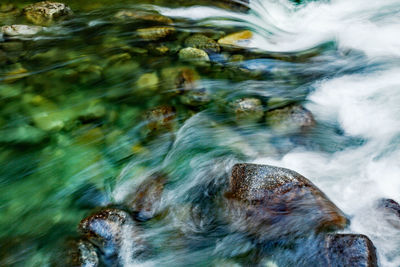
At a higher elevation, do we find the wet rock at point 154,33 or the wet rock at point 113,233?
the wet rock at point 154,33

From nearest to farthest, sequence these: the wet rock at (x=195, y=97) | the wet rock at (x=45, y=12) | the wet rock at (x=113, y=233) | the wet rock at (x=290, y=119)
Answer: the wet rock at (x=113, y=233)
the wet rock at (x=290, y=119)
the wet rock at (x=195, y=97)
the wet rock at (x=45, y=12)

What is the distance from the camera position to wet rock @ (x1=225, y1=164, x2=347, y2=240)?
10.7ft

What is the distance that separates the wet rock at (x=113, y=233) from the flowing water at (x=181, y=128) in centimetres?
11

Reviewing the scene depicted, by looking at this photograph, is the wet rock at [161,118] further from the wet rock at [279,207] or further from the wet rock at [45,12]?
the wet rock at [45,12]

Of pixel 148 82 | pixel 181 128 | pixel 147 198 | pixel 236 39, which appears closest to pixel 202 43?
pixel 236 39

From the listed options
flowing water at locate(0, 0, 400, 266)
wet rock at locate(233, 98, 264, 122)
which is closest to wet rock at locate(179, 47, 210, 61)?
flowing water at locate(0, 0, 400, 266)

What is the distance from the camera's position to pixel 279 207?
3.36 meters

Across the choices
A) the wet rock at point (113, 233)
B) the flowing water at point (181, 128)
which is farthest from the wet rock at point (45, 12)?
the wet rock at point (113, 233)

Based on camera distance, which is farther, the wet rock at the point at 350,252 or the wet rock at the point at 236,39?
the wet rock at the point at 236,39

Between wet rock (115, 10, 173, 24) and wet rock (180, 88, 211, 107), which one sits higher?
wet rock (115, 10, 173, 24)

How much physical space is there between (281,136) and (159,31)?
3481 mm

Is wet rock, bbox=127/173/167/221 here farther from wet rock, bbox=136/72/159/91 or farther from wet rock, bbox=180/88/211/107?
wet rock, bbox=136/72/159/91

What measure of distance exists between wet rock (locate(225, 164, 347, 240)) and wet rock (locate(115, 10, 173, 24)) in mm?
5045

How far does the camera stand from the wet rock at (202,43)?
6.60m
